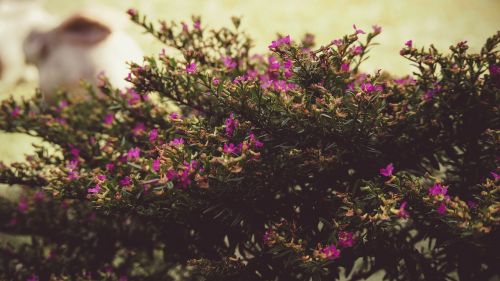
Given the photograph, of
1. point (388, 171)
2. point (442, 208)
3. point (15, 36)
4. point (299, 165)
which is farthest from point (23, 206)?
point (15, 36)

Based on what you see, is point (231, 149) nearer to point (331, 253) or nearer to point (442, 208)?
point (331, 253)

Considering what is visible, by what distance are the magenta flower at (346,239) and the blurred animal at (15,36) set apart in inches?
302

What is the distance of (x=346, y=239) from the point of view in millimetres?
2059

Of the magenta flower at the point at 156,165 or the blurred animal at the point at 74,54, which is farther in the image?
the blurred animal at the point at 74,54

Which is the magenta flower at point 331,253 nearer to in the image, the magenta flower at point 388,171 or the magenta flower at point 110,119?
the magenta flower at point 388,171

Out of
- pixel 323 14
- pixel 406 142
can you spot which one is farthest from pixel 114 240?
pixel 323 14

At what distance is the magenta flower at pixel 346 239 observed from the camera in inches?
80.3

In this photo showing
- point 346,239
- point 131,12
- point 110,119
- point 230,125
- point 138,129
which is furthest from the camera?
point 110,119

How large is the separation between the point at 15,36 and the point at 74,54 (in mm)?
2962

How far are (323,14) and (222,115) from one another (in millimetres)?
9121

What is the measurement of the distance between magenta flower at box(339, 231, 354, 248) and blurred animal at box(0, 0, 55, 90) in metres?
7.67

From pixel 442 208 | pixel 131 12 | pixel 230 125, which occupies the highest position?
pixel 131 12

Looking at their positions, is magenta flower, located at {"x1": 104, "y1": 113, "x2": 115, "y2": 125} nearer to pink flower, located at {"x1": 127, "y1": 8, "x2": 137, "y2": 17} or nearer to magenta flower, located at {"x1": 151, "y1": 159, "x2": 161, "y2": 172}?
pink flower, located at {"x1": 127, "y1": 8, "x2": 137, "y2": 17}

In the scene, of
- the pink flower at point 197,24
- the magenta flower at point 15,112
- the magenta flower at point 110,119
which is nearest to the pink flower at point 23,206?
the magenta flower at point 15,112
